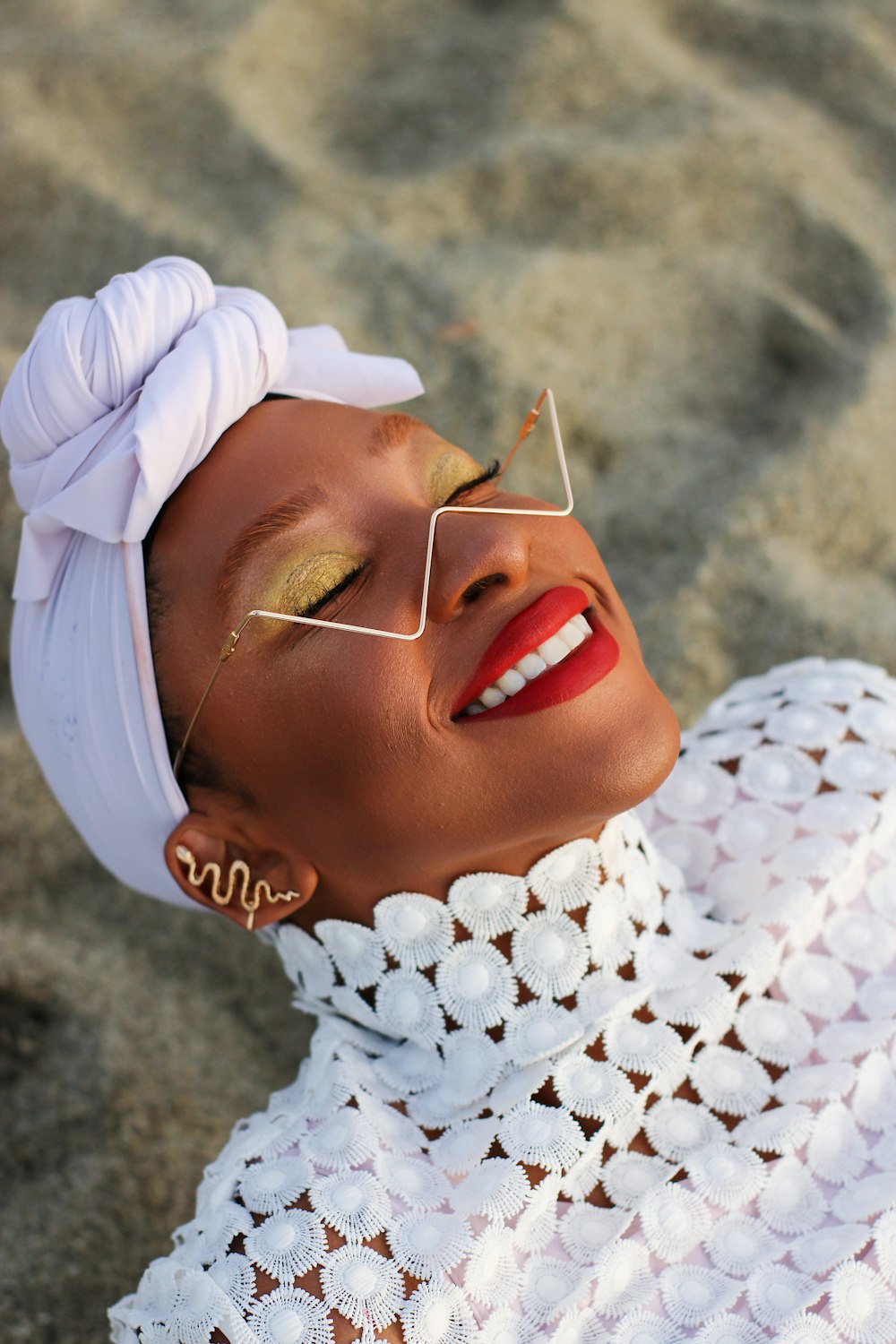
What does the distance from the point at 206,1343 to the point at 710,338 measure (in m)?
2.45

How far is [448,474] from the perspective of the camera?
5.18 ft

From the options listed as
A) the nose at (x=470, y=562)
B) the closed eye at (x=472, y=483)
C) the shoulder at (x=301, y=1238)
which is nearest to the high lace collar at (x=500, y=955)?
the shoulder at (x=301, y=1238)

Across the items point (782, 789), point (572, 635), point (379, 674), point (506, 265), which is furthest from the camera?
point (506, 265)

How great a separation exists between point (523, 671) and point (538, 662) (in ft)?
0.08

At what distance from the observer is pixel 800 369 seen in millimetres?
2859

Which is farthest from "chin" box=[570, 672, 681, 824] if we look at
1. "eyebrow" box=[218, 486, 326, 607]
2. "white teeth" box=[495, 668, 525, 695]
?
"eyebrow" box=[218, 486, 326, 607]

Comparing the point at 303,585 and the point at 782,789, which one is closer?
the point at 303,585

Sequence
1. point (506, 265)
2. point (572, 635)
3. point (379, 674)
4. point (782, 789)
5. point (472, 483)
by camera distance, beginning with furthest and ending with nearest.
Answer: point (506, 265) → point (782, 789) → point (472, 483) → point (572, 635) → point (379, 674)

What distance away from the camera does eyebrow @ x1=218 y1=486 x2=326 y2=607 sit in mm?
1434

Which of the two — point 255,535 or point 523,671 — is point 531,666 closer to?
point 523,671

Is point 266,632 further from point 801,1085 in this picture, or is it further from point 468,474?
point 801,1085

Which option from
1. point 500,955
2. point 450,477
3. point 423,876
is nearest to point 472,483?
point 450,477

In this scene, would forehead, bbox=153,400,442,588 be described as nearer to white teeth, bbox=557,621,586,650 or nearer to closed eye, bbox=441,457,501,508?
closed eye, bbox=441,457,501,508

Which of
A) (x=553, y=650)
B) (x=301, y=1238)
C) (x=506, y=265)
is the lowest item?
(x=301, y=1238)
